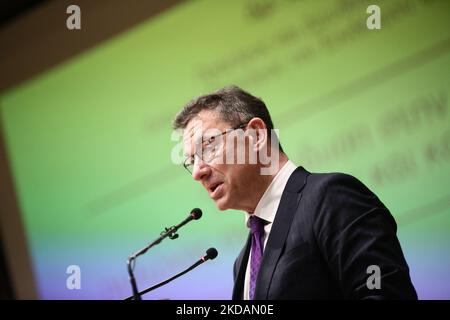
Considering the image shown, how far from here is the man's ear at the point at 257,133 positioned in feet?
8.04

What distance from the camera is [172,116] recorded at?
3.58 metres

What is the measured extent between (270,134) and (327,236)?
2.30ft

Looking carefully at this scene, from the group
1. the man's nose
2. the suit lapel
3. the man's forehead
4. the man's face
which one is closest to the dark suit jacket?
the suit lapel

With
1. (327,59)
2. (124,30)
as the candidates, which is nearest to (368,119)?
(327,59)

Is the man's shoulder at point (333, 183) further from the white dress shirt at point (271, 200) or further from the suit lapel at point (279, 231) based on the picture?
the white dress shirt at point (271, 200)

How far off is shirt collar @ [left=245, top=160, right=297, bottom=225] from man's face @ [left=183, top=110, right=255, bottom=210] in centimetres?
7

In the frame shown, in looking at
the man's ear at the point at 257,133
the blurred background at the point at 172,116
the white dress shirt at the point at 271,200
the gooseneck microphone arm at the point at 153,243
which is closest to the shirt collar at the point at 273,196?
the white dress shirt at the point at 271,200

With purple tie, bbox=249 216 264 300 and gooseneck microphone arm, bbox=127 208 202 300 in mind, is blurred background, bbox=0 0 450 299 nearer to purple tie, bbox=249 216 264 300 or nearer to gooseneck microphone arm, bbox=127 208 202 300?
purple tie, bbox=249 216 264 300

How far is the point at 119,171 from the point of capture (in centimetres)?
364

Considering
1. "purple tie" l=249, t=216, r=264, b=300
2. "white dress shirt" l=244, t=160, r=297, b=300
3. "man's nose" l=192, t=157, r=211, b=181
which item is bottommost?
"purple tie" l=249, t=216, r=264, b=300

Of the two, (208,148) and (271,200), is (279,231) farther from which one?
(208,148)

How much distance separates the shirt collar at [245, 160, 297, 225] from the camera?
7.61 ft

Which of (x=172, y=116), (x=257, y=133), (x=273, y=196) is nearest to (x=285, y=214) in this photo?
(x=273, y=196)
